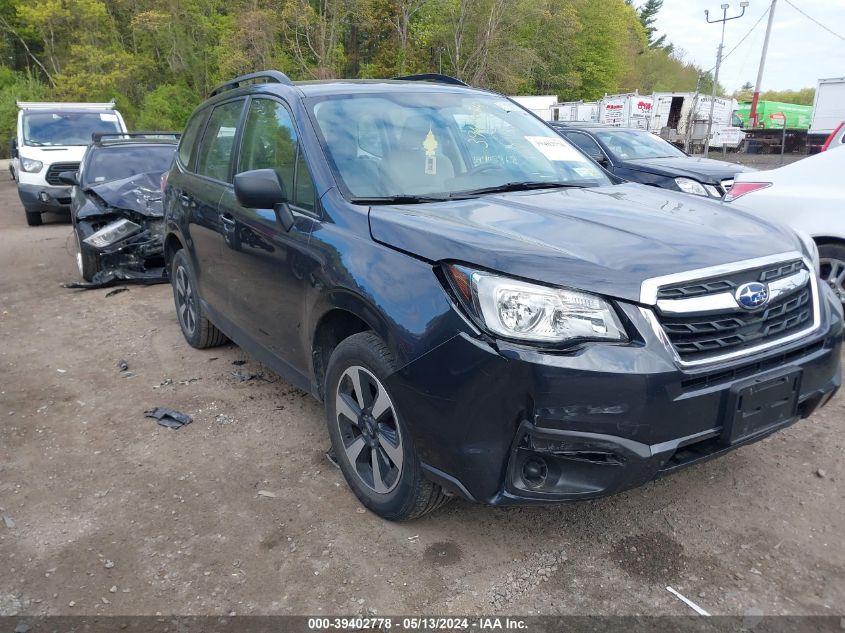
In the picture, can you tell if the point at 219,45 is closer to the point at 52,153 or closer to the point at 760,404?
the point at 52,153

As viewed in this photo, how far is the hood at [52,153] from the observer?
12.1 m

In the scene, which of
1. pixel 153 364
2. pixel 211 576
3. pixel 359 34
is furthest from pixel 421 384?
pixel 359 34

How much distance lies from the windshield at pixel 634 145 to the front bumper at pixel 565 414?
25.5 feet

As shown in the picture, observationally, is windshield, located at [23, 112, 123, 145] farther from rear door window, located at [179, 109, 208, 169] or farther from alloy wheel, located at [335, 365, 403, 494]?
alloy wheel, located at [335, 365, 403, 494]

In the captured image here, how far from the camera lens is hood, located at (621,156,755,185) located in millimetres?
8203

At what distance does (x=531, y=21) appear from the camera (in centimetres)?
4653

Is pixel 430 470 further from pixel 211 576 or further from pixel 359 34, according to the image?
pixel 359 34

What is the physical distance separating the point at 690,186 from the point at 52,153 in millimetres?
11258

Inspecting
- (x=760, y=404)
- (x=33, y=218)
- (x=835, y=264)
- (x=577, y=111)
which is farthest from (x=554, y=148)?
(x=577, y=111)

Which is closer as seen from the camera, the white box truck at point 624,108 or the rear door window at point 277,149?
the rear door window at point 277,149

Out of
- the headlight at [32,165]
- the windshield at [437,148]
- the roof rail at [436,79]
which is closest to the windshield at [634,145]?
the roof rail at [436,79]

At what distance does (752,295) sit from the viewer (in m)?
2.33

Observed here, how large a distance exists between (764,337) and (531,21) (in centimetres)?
4947

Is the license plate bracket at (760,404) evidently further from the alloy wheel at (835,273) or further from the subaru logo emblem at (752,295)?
the alloy wheel at (835,273)
